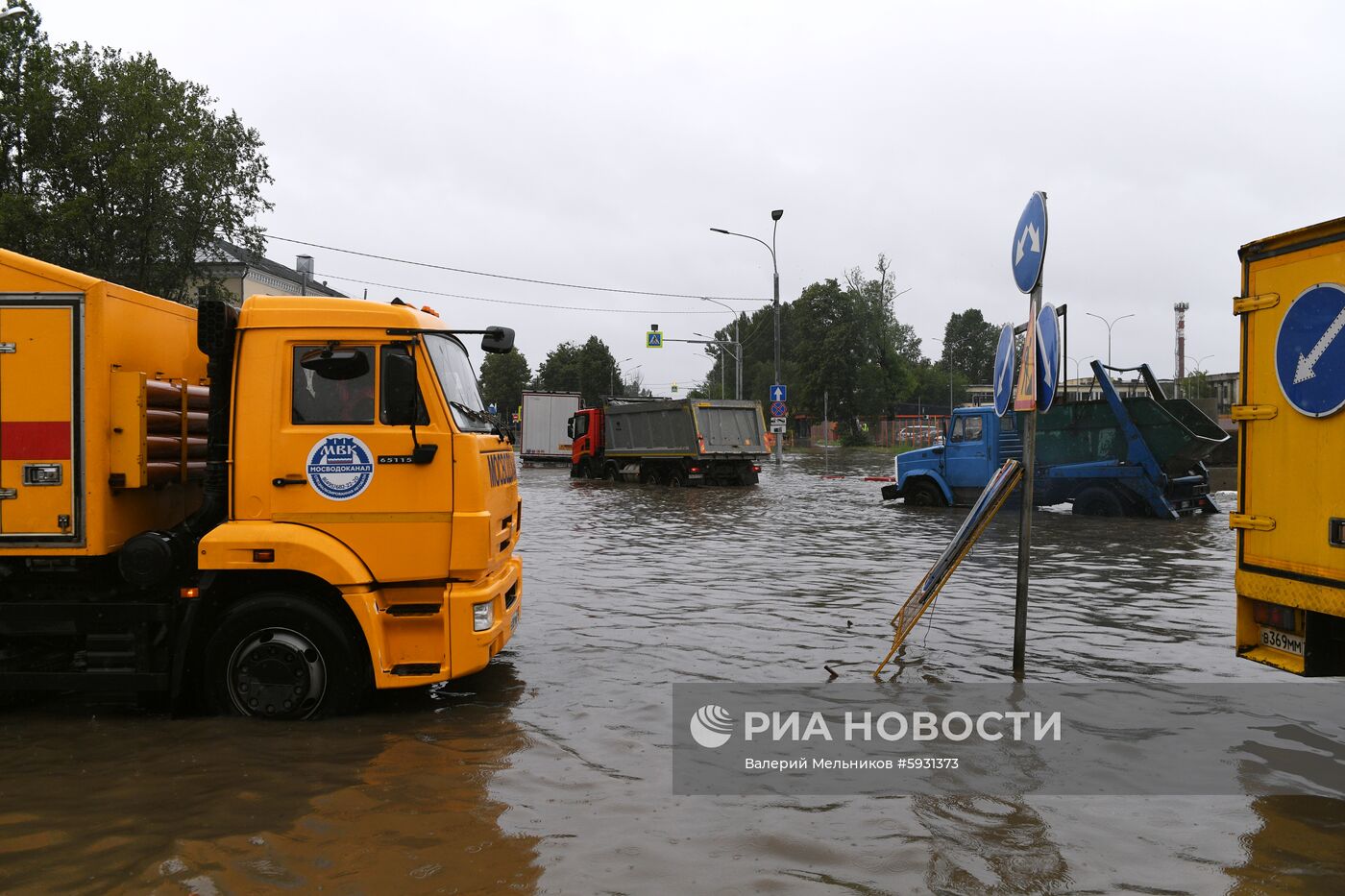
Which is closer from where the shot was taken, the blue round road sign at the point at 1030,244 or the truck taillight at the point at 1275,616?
the truck taillight at the point at 1275,616

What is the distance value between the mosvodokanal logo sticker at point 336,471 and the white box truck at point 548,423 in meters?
39.2

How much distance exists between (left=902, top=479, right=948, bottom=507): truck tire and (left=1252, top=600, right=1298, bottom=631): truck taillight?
49.6 feet

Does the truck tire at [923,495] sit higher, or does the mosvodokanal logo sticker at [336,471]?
the mosvodokanal logo sticker at [336,471]

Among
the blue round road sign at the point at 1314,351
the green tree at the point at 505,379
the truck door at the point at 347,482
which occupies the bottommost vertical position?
the truck door at the point at 347,482

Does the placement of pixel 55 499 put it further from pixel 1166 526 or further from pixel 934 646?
pixel 1166 526

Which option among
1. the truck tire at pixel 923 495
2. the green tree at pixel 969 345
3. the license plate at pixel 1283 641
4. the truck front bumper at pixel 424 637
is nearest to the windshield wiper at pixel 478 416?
the truck front bumper at pixel 424 637

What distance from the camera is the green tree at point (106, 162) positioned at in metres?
34.2

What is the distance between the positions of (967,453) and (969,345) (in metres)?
138

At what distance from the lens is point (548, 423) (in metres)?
45.2

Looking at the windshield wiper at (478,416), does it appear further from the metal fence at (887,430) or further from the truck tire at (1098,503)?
the metal fence at (887,430)

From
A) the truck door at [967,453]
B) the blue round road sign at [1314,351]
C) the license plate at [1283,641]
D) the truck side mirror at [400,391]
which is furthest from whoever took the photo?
the truck door at [967,453]

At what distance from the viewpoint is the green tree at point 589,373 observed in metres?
97.0

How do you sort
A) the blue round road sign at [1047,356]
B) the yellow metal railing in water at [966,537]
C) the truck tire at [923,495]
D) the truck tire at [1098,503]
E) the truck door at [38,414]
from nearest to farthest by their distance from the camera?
the truck door at [38,414]
the blue round road sign at [1047,356]
the yellow metal railing in water at [966,537]
the truck tire at [1098,503]
the truck tire at [923,495]

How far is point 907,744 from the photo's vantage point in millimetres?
5336
